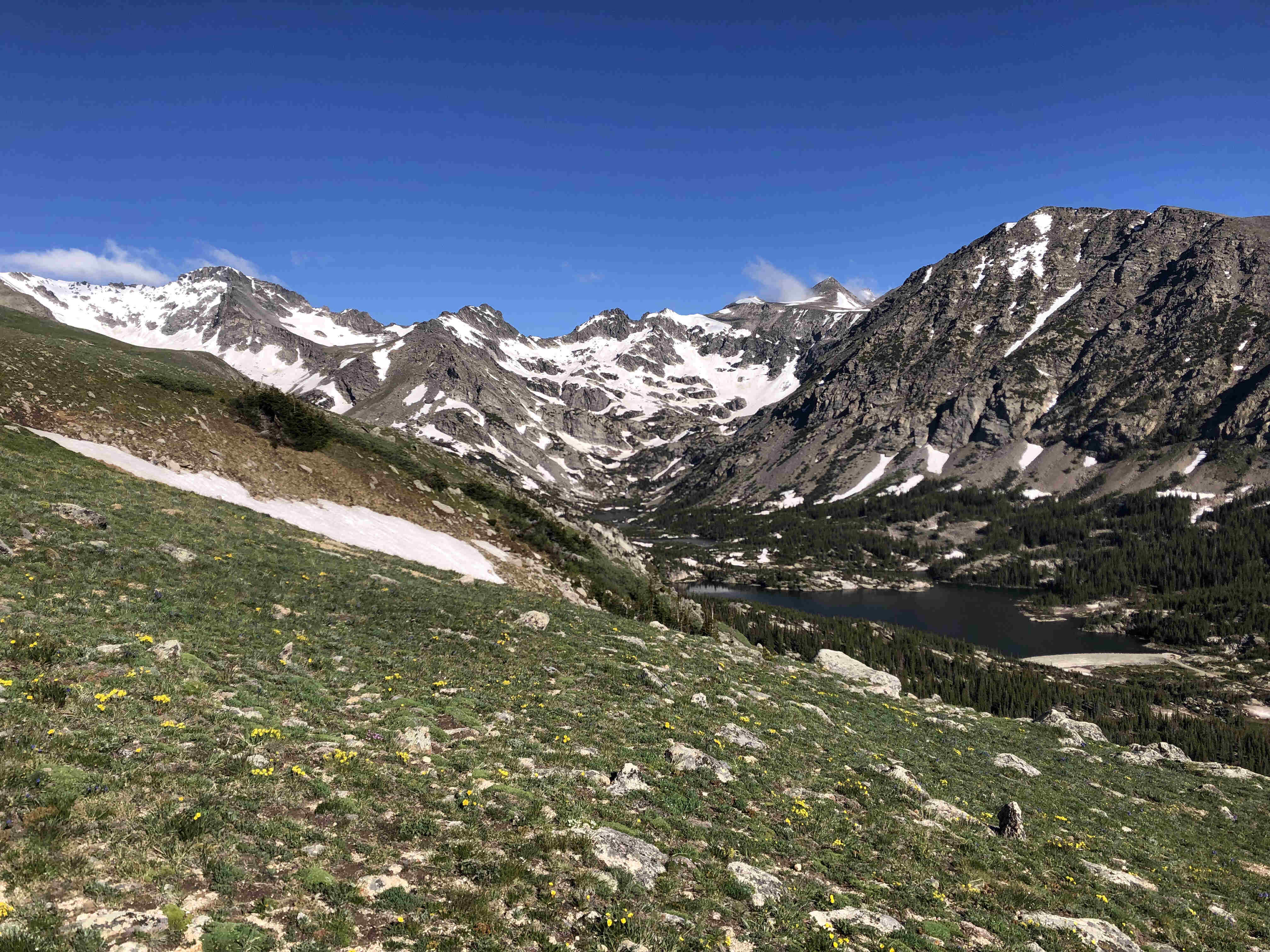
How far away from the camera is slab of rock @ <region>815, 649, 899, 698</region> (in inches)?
1470

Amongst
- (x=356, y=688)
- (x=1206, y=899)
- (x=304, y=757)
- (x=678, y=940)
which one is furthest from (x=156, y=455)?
(x=1206, y=899)

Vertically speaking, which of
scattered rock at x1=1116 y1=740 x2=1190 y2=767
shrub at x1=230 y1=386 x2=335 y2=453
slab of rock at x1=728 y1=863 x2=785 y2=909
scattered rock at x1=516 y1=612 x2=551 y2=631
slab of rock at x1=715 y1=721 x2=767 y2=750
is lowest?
slab of rock at x1=728 y1=863 x2=785 y2=909

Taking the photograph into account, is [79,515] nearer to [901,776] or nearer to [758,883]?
[758,883]

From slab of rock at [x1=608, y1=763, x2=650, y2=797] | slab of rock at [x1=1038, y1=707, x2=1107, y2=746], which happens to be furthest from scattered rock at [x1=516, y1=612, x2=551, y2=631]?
slab of rock at [x1=1038, y1=707, x2=1107, y2=746]

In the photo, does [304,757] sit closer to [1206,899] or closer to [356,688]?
[356,688]

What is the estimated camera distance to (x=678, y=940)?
10.5m

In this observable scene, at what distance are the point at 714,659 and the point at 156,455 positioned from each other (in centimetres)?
4039

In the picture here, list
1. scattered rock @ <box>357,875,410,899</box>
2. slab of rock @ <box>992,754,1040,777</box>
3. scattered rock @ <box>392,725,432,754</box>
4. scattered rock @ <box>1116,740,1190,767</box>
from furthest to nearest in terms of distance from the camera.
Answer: scattered rock @ <box>1116,740,1190,767</box>, slab of rock @ <box>992,754,1040,777</box>, scattered rock @ <box>392,725,432,754</box>, scattered rock @ <box>357,875,410,899</box>

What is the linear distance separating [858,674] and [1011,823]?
92.2 feet

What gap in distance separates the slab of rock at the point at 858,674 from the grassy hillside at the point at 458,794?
780 cm

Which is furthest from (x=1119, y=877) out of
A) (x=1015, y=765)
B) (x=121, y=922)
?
(x=121, y=922)

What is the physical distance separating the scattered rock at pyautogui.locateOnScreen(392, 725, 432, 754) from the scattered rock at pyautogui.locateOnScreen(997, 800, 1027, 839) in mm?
16798

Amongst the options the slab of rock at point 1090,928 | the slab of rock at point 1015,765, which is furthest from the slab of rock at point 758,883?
the slab of rock at point 1015,765

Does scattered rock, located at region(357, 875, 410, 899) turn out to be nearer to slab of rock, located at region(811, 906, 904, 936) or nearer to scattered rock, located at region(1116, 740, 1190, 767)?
slab of rock, located at region(811, 906, 904, 936)
